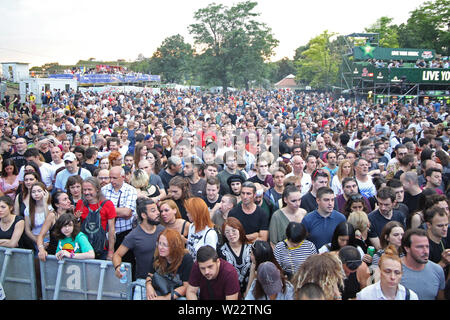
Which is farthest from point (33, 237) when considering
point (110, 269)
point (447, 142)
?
point (447, 142)

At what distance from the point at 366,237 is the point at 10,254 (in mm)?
3966

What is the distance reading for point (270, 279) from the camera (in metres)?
3.04

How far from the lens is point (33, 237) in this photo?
Result: 4633mm

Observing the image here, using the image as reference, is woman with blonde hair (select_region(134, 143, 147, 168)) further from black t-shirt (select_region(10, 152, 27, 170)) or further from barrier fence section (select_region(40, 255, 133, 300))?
barrier fence section (select_region(40, 255, 133, 300))

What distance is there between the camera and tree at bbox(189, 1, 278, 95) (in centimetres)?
4312

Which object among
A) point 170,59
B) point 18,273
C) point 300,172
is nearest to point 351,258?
point 300,172

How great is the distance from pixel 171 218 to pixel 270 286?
1.56 m

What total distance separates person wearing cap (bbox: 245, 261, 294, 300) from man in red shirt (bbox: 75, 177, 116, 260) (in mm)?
2032

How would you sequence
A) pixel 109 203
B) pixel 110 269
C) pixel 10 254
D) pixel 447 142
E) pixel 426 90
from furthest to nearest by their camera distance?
pixel 426 90, pixel 447 142, pixel 109 203, pixel 10 254, pixel 110 269

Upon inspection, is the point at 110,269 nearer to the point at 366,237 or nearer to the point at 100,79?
the point at 366,237

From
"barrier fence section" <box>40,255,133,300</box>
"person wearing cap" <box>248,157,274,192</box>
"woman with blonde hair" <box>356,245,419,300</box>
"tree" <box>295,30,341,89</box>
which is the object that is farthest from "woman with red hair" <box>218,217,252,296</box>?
"tree" <box>295,30,341,89</box>

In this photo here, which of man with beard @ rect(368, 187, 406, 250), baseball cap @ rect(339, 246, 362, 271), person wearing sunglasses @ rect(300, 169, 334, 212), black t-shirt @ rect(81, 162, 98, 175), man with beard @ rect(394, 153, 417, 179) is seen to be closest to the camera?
baseball cap @ rect(339, 246, 362, 271)

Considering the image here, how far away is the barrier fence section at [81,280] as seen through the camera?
388 cm

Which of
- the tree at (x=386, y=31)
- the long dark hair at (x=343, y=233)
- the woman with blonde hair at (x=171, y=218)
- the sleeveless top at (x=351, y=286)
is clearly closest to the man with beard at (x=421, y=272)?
the sleeveless top at (x=351, y=286)
